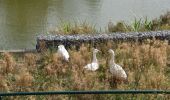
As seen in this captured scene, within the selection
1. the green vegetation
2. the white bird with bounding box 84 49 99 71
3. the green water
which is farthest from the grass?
the green water

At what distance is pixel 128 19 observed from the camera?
14.6 metres

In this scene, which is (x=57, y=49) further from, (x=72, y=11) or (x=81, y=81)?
(x=72, y=11)

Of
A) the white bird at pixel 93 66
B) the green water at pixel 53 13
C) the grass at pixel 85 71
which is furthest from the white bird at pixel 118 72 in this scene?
the green water at pixel 53 13

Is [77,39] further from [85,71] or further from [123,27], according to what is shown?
[123,27]

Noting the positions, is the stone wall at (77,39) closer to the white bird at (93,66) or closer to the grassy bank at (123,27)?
the grassy bank at (123,27)

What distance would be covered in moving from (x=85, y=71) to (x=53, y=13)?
27.2ft

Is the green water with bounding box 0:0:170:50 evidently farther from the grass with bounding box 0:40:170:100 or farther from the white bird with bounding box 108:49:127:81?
the white bird with bounding box 108:49:127:81

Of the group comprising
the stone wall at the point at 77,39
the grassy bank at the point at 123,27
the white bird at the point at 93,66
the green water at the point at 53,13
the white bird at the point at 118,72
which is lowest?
the white bird at the point at 118,72

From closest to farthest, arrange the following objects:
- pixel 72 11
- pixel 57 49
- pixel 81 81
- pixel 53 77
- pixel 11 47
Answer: pixel 81 81
pixel 53 77
pixel 57 49
pixel 11 47
pixel 72 11

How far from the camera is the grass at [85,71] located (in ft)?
22.9

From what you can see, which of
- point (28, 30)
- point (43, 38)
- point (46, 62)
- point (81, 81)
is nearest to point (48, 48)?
point (43, 38)

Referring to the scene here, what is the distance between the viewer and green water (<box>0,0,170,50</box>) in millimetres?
12891

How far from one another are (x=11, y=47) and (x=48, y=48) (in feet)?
8.75

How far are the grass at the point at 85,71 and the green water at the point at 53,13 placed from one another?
11.4ft
